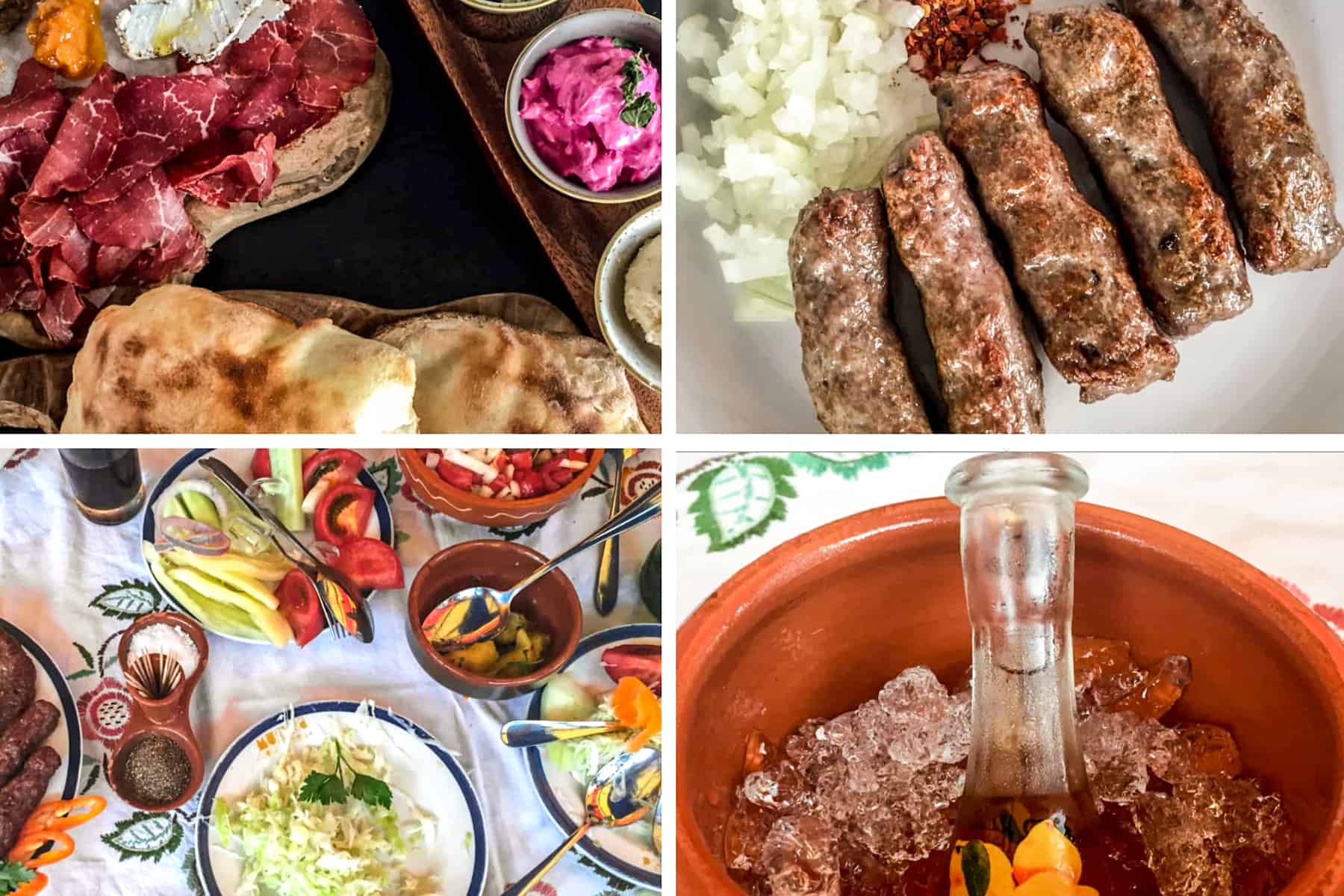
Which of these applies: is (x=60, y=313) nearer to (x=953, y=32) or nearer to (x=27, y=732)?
(x=27, y=732)

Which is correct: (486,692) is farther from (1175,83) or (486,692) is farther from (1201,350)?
(1175,83)

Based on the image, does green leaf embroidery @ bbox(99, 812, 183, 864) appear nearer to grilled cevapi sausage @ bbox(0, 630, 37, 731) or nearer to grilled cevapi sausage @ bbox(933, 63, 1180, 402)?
→ grilled cevapi sausage @ bbox(0, 630, 37, 731)

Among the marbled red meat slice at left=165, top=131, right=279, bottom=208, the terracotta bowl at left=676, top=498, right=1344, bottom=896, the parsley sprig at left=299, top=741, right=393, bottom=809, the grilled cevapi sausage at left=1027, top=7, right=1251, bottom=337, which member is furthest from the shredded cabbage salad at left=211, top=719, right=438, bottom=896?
the grilled cevapi sausage at left=1027, top=7, right=1251, bottom=337

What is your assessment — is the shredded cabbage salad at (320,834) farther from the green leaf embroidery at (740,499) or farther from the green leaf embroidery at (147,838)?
the green leaf embroidery at (740,499)

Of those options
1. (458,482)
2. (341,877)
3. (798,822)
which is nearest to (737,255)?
(458,482)

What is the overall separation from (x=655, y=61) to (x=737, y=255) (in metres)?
0.25

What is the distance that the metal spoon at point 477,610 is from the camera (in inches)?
43.9

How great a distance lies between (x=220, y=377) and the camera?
1088 mm

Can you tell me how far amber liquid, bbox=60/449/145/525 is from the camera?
1.11 metres

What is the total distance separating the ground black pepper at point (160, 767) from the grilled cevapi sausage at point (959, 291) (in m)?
0.98

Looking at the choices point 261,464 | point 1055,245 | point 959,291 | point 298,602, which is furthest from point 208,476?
point 1055,245

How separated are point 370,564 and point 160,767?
35 cm

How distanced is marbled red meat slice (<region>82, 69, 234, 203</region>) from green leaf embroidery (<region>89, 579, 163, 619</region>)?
1.52ft

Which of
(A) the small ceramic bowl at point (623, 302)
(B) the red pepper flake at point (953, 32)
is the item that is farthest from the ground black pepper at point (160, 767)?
(B) the red pepper flake at point (953, 32)
